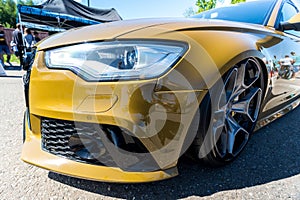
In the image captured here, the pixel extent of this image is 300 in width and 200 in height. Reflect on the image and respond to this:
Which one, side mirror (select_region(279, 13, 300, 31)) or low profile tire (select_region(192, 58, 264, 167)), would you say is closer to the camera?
low profile tire (select_region(192, 58, 264, 167))

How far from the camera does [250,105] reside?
1828 mm

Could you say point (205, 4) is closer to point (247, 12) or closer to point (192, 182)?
point (247, 12)

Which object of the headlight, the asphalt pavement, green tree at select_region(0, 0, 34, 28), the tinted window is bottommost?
green tree at select_region(0, 0, 34, 28)

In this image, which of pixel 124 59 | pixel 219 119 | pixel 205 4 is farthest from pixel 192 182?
pixel 205 4

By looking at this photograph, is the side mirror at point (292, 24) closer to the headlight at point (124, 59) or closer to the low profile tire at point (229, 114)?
the low profile tire at point (229, 114)

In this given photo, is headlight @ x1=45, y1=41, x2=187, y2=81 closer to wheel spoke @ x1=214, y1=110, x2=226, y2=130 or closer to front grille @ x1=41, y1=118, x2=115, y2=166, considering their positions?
front grille @ x1=41, y1=118, x2=115, y2=166

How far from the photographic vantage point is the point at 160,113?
110 centimetres

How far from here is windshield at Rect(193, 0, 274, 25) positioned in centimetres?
225

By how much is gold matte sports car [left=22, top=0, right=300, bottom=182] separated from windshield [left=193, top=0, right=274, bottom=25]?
0.95 m

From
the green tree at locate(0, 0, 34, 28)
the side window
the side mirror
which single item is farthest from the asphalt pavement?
the green tree at locate(0, 0, 34, 28)

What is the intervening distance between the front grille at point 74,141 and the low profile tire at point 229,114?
0.57 metres

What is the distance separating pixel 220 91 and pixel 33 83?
3.68 feet

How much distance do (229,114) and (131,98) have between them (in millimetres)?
886

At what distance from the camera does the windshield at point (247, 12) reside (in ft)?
7.37
